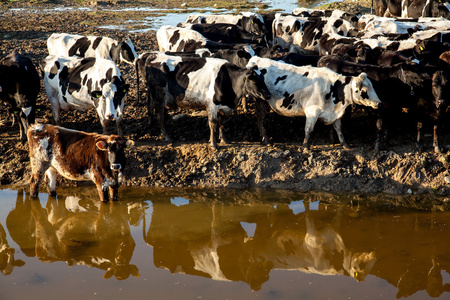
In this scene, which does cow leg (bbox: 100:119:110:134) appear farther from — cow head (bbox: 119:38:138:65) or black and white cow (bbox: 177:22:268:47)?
black and white cow (bbox: 177:22:268:47)

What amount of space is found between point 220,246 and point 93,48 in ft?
26.4

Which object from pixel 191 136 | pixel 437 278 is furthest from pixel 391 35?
pixel 437 278

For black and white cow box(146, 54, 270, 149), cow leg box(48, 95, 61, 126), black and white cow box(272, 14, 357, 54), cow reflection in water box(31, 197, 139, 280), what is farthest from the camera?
black and white cow box(272, 14, 357, 54)

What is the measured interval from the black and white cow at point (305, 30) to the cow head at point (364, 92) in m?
5.97

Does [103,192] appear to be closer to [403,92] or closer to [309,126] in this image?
[309,126]

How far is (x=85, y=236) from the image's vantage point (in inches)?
335

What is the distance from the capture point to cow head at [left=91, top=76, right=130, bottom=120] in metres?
10.3

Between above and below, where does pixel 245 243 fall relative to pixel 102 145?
below

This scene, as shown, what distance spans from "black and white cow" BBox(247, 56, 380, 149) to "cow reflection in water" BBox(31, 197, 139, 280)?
363 centimetres

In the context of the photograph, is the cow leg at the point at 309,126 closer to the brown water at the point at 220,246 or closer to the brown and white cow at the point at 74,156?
the brown water at the point at 220,246

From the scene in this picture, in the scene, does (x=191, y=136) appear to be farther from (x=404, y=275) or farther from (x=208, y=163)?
(x=404, y=275)

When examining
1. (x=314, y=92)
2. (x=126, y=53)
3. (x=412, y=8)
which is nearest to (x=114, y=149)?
(x=314, y=92)

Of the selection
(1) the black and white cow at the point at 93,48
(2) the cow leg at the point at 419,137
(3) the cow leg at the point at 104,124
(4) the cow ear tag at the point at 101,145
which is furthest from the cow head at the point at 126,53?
(2) the cow leg at the point at 419,137

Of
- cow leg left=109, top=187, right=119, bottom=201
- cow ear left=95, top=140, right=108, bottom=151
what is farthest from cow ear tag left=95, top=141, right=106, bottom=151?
cow leg left=109, top=187, right=119, bottom=201
